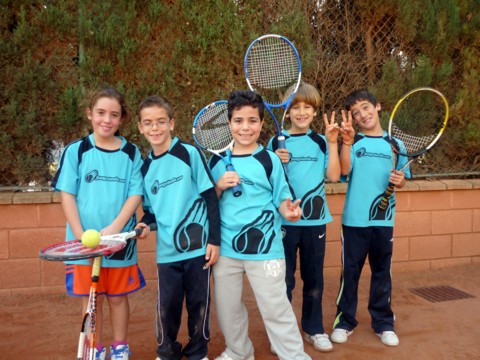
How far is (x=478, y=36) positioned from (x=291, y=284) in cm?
366

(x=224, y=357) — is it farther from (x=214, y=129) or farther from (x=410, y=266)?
(x=410, y=266)

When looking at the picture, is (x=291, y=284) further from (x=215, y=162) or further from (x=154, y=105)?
(x=154, y=105)

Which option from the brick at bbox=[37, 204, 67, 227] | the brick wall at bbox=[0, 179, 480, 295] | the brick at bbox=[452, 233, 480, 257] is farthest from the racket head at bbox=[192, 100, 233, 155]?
the brick at bbox=[452, 233, 480, 257]

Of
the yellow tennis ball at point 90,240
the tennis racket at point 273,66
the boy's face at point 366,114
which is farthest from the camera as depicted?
the tennis racket at point 273,66

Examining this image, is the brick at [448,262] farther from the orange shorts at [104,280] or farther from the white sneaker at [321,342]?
the orange shorts at [104,280]

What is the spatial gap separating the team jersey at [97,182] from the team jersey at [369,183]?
144cm

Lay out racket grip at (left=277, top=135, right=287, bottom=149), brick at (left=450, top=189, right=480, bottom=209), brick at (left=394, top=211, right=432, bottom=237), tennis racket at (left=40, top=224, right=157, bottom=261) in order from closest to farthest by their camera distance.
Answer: tennis racket at (left=40, top=224, right=157, bottom=261), racket grip at (left=277, top=135, right=287, bottom=149), brick at (left=394, top=211, right=432, bottom=237), brick at (left=450, top=189, right=480, bottom=209)

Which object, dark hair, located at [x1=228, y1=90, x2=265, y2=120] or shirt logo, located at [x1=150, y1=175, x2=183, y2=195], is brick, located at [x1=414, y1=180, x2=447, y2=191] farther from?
shirt logo, located at [x1=150, y1=175, x2=183, y2=195]

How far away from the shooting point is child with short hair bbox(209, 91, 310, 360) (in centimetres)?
259

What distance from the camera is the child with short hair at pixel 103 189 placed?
2625mm

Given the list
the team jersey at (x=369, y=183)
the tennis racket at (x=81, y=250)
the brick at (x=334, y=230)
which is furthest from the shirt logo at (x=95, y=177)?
the brick at (x=334, y=230)

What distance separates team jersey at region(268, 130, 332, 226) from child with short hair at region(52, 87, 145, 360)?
3.23 ft

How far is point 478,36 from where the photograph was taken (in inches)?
195

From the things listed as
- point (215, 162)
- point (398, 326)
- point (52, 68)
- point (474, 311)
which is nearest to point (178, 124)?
point (52, 68)
